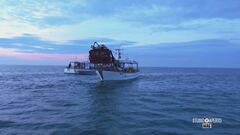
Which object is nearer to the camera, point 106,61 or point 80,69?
point 106,61

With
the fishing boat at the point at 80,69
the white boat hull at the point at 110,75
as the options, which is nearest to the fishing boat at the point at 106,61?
the white boat hull at the point at 110,75

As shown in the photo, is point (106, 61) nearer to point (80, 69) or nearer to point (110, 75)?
point (110, 75)

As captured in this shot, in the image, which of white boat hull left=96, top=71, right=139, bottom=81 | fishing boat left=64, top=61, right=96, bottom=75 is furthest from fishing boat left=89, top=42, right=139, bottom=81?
fishing boat left=64, top=61, right=96, bottom=75

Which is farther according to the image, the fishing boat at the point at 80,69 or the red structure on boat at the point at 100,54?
the fishing boat at the point at 80,69

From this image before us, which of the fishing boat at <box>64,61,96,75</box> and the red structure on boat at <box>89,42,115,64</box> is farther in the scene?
the fishing boat at <box>64,61,96,75</box>

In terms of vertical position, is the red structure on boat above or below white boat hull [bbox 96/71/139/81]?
above

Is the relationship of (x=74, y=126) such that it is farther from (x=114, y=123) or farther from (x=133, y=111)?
(x=133, y=111)

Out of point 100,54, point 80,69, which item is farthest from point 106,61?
point 80,69

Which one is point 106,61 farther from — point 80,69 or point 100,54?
point 80,69

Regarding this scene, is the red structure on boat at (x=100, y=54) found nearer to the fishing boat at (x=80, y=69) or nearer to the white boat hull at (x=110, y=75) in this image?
the white boat hull at (x=110, y=75)

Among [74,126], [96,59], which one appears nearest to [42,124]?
[74,126]

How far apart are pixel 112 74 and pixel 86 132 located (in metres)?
44.3

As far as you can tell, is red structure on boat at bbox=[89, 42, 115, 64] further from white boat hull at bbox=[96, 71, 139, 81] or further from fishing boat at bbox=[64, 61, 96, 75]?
fishing boat at bbox=[64, 61, 96, 75]

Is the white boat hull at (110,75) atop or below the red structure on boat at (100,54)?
below
